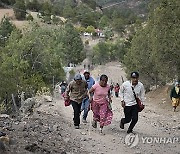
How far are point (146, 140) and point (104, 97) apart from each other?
4.72 ft

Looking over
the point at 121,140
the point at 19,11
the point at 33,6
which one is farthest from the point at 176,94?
the point at 33,6

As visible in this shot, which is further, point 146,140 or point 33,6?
point 33,6

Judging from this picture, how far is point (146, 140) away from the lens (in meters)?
10.1

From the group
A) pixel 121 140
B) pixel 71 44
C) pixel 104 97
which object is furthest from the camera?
pixel 71 44

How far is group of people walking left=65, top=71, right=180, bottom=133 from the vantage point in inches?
397

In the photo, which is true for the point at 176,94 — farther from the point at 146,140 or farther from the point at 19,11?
the point at 19,11

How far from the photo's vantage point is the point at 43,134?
32.3 feet

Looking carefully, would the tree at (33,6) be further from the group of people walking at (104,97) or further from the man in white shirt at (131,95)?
the man in white shirt at (131,95)

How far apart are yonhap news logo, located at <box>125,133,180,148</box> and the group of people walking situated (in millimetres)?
315

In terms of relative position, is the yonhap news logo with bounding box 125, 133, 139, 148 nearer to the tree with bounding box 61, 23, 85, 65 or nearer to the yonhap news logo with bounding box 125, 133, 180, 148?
the yonhap news logo with bounding box 125, 133, 180, 148

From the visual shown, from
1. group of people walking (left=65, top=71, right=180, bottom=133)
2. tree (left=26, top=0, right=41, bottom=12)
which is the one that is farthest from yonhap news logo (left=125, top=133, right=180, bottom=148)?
tree (left=26, top=0, right=41, bottom=12)

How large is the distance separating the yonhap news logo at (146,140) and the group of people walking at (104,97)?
315 mm

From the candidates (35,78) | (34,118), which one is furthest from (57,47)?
(34,118)

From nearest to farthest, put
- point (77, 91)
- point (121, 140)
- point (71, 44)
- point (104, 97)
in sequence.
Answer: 1. point (121, 140)
2. point (104, 97)
3. point (77, 91)
4. point (71, 44)
